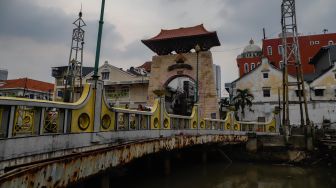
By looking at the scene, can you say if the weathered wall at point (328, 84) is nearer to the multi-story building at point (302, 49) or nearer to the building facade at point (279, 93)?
the building facade at point (279, 93)

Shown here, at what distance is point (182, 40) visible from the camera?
33156 mm

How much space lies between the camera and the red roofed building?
4450 cm

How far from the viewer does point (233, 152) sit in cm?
2322

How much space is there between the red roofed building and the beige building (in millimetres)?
12911

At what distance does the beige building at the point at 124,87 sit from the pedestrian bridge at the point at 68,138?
82.9 ft

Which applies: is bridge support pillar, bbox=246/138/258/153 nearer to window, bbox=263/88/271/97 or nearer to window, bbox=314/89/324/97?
window, bbox=263/88/271/97

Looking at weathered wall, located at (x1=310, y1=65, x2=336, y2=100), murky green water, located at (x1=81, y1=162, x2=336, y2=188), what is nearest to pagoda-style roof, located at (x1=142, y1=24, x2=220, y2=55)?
weathered wall, located at (x1=310, y1=65, x2=336, y2=100)

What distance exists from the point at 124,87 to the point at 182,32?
11.5 meters

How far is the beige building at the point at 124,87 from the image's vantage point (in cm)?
3653

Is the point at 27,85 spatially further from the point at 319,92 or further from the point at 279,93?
the point at 319,92

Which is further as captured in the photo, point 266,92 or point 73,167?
point 266,92

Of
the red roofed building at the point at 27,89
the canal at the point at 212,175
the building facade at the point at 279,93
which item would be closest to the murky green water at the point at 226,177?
the canal at the point at 212,175

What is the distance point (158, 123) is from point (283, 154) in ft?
48.9

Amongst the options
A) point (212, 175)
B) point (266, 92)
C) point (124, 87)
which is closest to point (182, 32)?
point (124, 87)
